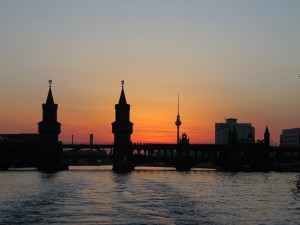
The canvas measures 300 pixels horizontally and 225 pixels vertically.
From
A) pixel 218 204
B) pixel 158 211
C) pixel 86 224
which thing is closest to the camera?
pixel 86 224

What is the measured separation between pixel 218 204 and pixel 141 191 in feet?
75.1

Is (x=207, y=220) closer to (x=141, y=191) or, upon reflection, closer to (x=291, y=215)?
(x=291, y=215)

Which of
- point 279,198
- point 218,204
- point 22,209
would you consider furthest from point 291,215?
point 22,209

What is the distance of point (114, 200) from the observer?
74.7 meters

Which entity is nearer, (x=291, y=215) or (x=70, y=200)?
(x=291, y=215)

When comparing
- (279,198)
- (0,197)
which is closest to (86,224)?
(0,197)

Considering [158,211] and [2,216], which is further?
[158,211]

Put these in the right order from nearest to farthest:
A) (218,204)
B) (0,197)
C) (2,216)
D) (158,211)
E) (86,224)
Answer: (86,224) < (2,216) < (158,211) < (218,204) < (0,197)

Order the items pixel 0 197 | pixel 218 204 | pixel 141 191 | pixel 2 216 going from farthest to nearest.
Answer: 1. pixel 141 191
2. pixel 0 197
3. pixel 218 204
4. pixel 2 216

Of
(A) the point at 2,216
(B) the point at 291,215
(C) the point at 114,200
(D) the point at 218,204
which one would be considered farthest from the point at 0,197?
(B) the point at 291,215

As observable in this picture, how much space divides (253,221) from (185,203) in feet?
58.9

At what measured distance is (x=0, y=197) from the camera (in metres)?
78.2

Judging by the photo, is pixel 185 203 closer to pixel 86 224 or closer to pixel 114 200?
pixel 114 200

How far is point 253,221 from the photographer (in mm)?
54625
